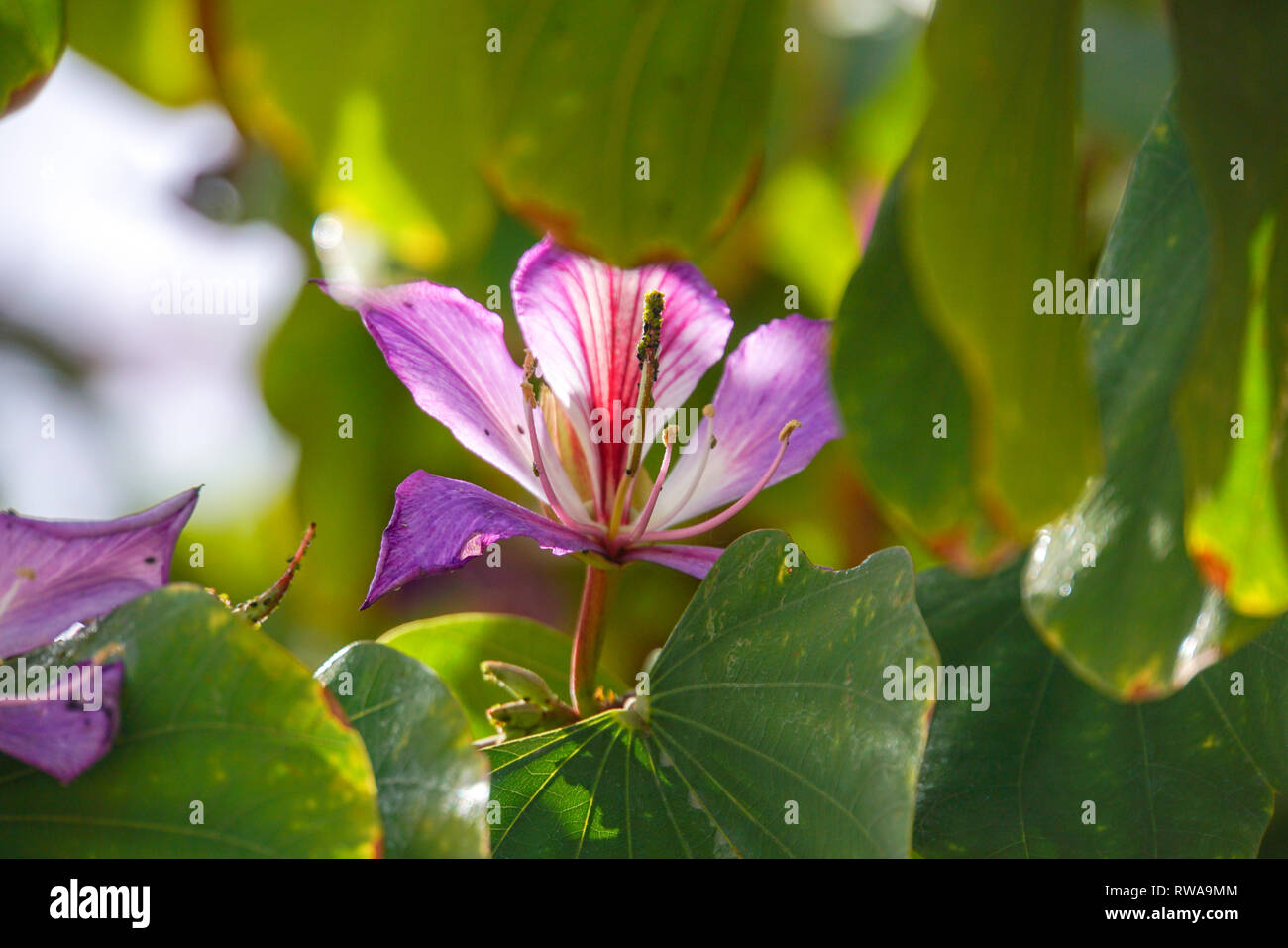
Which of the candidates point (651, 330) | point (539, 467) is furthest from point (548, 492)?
point (651, 330)

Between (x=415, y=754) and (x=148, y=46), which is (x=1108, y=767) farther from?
(x=148, y=46)

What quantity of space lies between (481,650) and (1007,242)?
548 millimetres

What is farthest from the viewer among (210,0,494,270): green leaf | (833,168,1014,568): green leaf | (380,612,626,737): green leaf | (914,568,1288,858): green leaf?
(380,612,626,737): green leaf

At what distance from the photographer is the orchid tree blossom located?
0.66 meters

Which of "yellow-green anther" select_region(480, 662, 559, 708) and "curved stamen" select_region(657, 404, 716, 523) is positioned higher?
"curved stamen" select_region(657, 404, 716, 523)

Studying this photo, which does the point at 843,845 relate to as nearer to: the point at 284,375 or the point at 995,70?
the point at 995,70

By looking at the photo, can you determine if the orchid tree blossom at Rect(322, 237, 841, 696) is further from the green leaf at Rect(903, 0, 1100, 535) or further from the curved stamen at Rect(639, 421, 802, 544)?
the green leaf at Rect(903, 0, 1100, 535)

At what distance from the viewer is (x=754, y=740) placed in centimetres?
57

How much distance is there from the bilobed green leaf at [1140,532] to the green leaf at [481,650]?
1.20 ft

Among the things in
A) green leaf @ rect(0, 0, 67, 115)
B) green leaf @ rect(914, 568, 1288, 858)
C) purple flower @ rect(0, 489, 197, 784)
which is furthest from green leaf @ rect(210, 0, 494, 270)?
green leaf @ rect(914, 568, 1288, 858)

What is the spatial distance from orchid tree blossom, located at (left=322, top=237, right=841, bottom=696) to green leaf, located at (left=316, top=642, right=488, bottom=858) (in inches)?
5.1

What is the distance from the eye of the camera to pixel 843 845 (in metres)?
0.51
